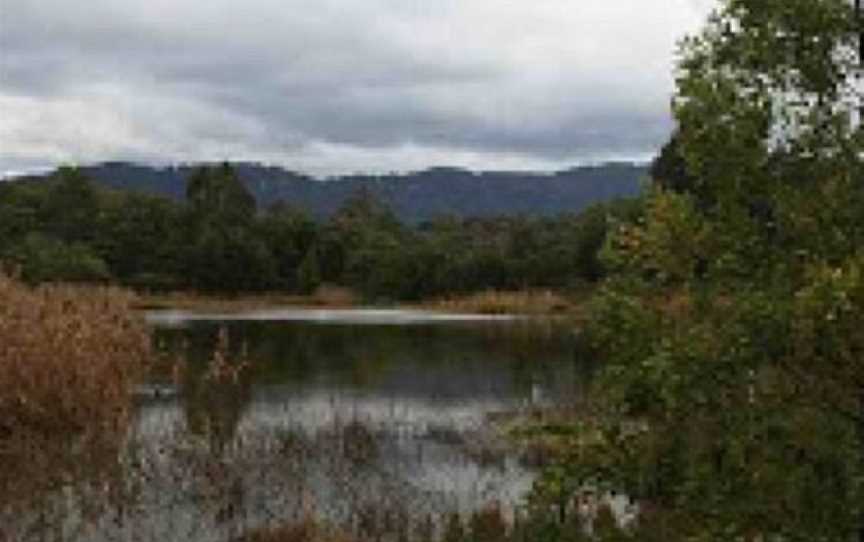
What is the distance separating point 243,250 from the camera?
256 feet

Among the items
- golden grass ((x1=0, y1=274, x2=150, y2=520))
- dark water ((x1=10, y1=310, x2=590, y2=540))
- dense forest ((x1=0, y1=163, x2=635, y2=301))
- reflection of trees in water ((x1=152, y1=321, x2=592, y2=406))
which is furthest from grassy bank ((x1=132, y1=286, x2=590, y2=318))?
golden grass ((x1=0, y1=274, x2=150, y2=520))

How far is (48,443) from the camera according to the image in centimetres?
1725

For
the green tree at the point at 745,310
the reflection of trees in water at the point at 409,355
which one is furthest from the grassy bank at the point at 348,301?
the green tree at the point at 745,310

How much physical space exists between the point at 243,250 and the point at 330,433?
57.4m

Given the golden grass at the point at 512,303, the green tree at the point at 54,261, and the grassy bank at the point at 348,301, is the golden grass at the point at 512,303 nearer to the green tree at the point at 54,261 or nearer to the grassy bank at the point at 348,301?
the grassy bank at the point at 348,301

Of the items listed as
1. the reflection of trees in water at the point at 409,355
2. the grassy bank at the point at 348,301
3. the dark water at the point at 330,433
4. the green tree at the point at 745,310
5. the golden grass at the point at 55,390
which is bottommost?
the grassy bank at the point at 348,301

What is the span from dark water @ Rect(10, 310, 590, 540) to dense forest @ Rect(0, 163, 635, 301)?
109ft

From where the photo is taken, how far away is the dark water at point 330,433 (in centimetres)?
1605

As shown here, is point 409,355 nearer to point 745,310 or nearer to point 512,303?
point 512,303

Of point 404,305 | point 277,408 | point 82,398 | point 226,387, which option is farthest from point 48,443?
point 404,305

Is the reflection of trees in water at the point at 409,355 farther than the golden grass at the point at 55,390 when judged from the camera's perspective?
Yes

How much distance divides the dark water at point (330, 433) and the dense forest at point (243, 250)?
109 ft

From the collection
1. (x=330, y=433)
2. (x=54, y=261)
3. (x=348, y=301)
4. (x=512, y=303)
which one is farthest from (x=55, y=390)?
(x=348, y=301)

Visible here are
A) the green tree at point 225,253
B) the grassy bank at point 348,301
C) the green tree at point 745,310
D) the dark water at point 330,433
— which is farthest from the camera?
the green tree at point 225,253
